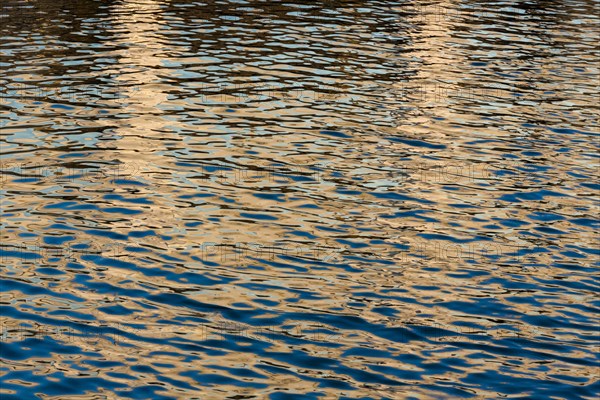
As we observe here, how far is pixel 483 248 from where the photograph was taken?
22.6m

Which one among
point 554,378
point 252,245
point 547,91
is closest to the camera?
point 554,378

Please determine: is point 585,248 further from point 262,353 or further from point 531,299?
point 262,353

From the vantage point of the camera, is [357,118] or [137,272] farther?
[357,118]

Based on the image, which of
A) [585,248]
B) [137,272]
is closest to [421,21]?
[585,248]

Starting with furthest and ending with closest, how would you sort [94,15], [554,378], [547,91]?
[94,15], [547,91], [554,378]

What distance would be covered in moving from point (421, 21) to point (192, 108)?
69.4 ft

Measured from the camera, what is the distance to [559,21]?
52.0 meters

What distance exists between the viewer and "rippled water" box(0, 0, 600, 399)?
1708cm

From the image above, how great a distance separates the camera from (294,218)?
24.2 metres

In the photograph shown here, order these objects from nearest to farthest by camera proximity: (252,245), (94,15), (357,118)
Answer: (252,245), (357,118), (94,15)

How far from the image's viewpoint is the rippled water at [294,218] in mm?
17078

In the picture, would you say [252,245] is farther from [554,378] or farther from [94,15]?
[94,15]

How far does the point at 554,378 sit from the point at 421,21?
3667 cm

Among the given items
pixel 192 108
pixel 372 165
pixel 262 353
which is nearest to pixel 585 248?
pixel 372 165
